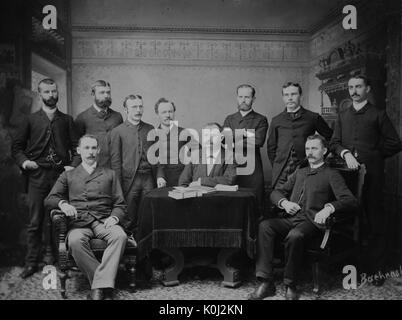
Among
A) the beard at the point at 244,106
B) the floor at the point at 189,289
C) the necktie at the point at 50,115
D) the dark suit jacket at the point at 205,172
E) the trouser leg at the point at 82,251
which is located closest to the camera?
the trouser leg at the point at 82,251

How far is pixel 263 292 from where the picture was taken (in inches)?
134

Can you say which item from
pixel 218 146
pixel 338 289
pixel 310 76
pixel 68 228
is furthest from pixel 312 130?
pixel 68 228

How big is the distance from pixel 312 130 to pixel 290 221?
95 cm

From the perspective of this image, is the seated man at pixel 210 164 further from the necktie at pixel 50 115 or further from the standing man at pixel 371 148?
the necktie at pixel 50 115

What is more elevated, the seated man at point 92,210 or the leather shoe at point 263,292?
the seated man at point 92,210

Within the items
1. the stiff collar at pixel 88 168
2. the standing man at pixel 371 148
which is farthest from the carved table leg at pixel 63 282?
the standing man at pixel 371 148

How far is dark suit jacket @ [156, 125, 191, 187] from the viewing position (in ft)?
13.3

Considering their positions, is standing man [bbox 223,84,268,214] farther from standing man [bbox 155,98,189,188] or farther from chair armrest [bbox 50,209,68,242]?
chair armrest [bbox 50,209,68,242]

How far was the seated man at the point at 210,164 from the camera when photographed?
3977mm

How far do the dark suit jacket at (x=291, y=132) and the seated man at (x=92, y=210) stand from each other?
1.53 meters

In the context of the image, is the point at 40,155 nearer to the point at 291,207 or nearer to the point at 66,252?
the point at 66,252

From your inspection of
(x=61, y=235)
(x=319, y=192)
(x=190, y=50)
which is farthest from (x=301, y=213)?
(x=61, y=235)

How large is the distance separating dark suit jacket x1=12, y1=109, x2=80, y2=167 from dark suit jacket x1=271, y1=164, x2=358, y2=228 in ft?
6.57

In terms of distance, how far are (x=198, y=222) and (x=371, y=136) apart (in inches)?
69.9
